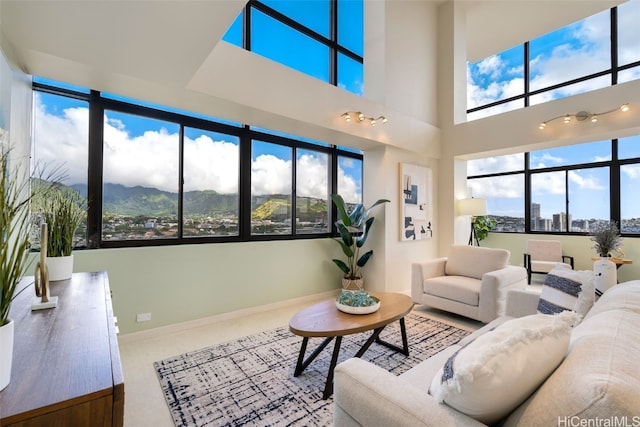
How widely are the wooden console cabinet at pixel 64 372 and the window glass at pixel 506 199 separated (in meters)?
7.18

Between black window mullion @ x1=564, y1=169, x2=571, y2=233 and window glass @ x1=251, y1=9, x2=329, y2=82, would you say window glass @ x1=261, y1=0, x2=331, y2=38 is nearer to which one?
window glass @ x1=251, y1=9, x2=329, y2=82

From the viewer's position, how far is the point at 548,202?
228 inches

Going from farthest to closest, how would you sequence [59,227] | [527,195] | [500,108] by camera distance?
[500,108], [527,195], [59,227]

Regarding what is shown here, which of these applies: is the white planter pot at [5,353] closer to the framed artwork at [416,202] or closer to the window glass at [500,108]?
the framed artwork at [416,202]

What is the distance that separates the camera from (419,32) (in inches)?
200

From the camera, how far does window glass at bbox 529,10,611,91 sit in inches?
205

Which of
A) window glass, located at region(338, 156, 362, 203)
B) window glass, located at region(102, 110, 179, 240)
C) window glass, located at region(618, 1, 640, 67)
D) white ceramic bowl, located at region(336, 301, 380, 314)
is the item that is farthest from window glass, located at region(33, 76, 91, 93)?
window glass, located at region(618, 1, 640, 67)

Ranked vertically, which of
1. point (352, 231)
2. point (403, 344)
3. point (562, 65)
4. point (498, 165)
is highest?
point (562, 65)

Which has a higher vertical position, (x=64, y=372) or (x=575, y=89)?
(x=575, y=89)

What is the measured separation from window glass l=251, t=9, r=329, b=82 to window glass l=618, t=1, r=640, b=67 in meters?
5.13

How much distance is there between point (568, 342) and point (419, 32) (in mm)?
5545

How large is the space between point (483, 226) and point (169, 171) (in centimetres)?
627

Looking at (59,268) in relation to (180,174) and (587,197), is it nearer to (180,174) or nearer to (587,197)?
(180,174)

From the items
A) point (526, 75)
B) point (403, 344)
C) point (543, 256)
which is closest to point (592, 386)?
point (403, 344)
